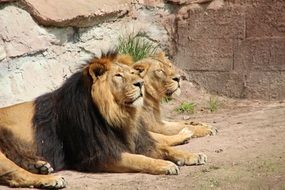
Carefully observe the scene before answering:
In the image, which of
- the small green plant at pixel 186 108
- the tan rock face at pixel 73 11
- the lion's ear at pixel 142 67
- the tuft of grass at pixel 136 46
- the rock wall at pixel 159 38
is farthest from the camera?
the tuft of grass at pixel 136 46

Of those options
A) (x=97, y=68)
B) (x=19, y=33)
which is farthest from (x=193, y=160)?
(x=19, y=33)

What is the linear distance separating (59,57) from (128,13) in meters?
1.38

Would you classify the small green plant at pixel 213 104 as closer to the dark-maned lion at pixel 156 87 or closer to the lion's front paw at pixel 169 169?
the dark-maned lion at pixel 156 87

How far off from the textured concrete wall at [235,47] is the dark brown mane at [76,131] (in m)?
3.02

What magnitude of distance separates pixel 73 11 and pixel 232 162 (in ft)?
9.88

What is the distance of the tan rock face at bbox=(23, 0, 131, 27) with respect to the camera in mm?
7688

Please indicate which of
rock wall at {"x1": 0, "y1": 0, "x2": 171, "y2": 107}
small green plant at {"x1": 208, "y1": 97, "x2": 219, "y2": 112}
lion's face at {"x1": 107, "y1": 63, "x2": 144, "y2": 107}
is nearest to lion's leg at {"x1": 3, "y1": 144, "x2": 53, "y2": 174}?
lion's face at {"x1": 107, "y1": 63, "x2": 144, "y2": 107}

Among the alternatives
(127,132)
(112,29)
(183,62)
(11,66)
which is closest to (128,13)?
(112,29)

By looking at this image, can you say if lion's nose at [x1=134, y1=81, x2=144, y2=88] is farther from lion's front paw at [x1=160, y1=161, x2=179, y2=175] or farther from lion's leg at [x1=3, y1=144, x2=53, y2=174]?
lion's leg at [x1=3, y1=144, x2=53, y2=174]

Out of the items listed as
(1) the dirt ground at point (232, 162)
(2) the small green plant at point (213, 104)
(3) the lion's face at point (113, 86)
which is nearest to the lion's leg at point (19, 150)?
(1) the dirt ground at point (232, 162)

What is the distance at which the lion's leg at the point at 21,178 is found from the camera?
17.8 feet

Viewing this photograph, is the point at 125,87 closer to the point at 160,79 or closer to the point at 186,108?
the point at 160,79

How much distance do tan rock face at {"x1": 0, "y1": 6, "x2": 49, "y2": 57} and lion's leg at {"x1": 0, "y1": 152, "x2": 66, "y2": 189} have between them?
79.3 inches

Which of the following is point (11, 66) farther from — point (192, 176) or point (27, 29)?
point (192, 176)
